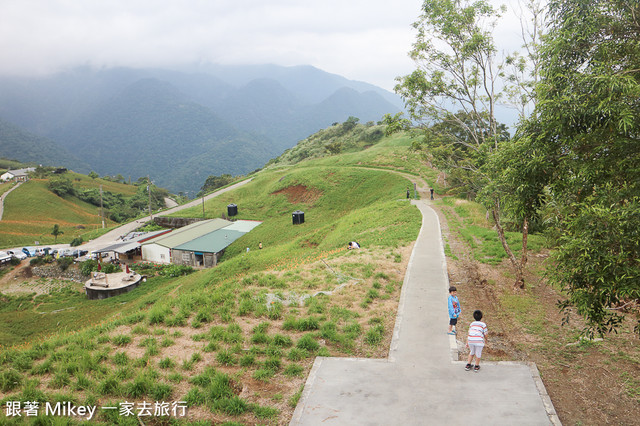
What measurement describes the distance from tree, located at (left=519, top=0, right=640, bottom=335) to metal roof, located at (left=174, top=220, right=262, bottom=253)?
34.4 m

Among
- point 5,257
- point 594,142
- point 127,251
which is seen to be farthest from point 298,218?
point 594,142

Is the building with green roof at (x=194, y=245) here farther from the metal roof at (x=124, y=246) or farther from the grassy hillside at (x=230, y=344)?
the grassy hillside at (x=230, y=344)

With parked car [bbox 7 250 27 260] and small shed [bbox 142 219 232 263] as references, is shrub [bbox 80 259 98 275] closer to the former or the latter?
small shed [bbox 142 219 232 263]

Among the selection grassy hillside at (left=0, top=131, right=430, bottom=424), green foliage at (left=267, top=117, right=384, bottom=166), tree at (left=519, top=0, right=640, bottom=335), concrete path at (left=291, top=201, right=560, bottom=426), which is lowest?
concrete path at (left=291, top=201, right=560, bottom=426)

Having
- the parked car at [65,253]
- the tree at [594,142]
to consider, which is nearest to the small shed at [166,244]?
the parked car at [65,253]

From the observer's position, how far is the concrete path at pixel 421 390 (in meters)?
6.55

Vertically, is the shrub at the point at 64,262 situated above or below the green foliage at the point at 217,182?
below

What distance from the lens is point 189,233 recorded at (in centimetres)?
4356

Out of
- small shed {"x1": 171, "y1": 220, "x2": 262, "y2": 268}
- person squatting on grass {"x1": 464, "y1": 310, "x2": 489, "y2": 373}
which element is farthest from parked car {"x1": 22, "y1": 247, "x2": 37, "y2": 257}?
person squatting on grass {"x1": 464, "y1": 310, "x2": 489, "y2": 373}

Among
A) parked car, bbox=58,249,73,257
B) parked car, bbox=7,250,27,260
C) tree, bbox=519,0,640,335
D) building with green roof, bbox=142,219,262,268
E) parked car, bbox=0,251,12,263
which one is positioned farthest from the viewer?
parked car, bbox=7,250,27,260

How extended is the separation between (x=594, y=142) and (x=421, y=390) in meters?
6.07

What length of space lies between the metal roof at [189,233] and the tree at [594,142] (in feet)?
124

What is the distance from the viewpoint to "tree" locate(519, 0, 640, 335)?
574 centimetres

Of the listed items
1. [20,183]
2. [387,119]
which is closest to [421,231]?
[387,119]
